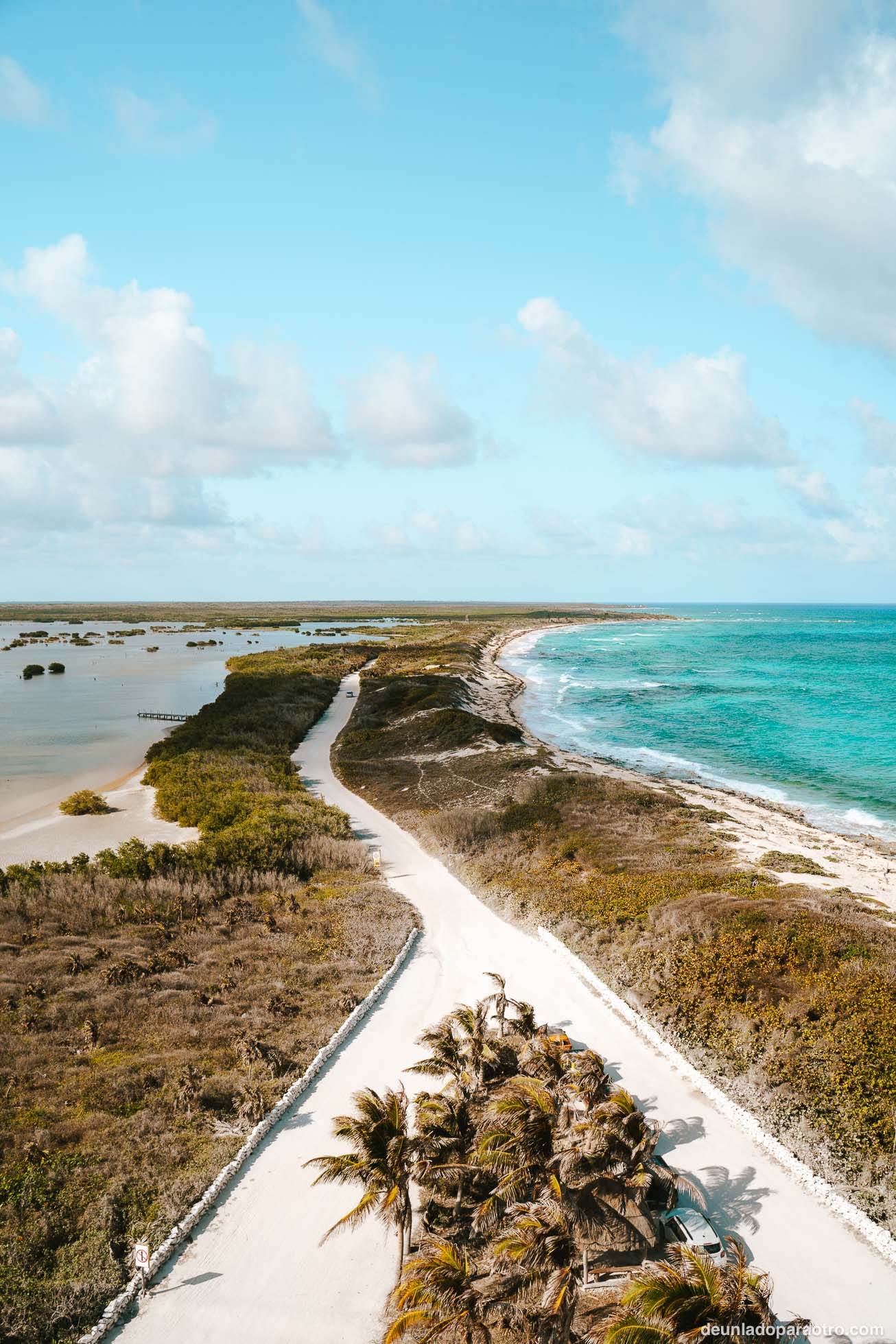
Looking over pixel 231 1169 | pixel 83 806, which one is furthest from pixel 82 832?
pixel 231 1169

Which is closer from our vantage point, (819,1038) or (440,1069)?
(440,1069)

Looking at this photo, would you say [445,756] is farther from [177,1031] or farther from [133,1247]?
[133,1247]

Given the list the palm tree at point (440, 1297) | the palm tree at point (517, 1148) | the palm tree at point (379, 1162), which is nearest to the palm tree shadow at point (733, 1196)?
the palm tree at point (517, 1148)

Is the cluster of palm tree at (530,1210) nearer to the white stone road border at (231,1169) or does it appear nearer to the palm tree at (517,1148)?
the palm tree at (517,1148)

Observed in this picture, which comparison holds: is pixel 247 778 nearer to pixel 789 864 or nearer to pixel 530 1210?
pixel 789 864

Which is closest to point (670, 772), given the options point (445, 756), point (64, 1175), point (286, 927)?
point (445, 756)
